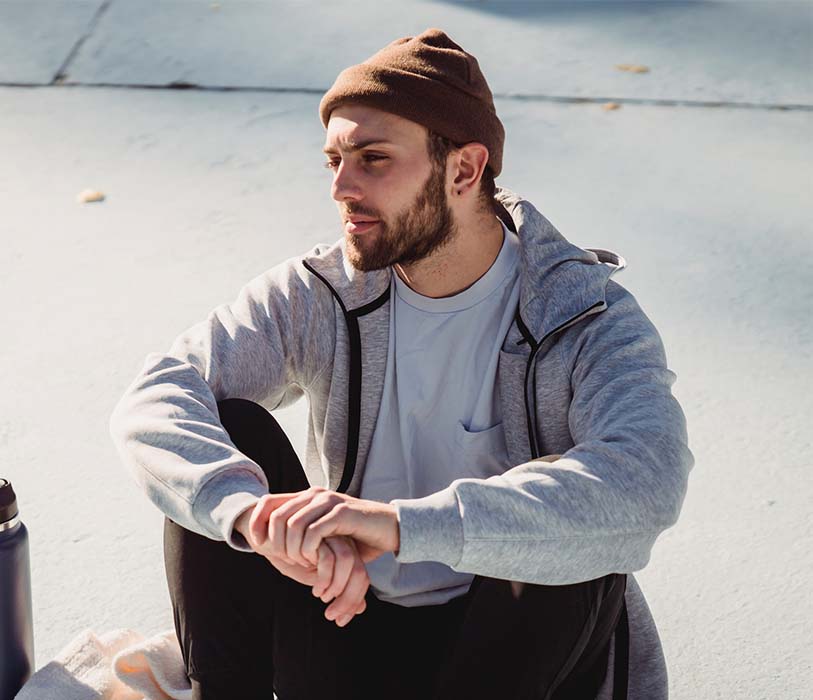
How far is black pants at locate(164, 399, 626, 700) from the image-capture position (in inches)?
74.7

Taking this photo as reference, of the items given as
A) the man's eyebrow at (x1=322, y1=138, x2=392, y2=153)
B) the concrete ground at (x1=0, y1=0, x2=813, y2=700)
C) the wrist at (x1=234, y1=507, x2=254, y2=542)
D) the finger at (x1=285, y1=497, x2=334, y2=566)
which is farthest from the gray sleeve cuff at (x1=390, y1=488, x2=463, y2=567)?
the concrete ground at (x1=0, y1=0, x2=813, y2=700)

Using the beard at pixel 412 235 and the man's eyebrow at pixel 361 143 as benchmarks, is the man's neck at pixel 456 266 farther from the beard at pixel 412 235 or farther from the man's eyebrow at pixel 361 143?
the man's eyebrow at pixel 361 143

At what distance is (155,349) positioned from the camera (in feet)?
11.6

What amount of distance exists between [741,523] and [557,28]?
3236 millimetres

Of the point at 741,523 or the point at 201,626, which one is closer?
the point at 201,626

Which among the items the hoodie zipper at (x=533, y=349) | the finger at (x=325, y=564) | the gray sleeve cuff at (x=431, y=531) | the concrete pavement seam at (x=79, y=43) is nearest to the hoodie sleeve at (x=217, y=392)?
the finger at (x=325, y=564)

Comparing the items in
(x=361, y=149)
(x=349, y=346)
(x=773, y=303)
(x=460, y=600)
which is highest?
(x=361, y=149)

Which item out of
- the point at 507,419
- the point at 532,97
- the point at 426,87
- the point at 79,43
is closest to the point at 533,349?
the point at 507,419

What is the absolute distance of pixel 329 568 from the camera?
1876 mm

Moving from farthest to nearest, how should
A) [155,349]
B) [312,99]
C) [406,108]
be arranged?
[312,99], [155,349], [406,108]

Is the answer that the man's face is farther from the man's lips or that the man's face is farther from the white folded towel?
the white folded towel

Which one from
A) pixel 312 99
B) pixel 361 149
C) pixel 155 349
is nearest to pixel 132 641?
pixel 361 149

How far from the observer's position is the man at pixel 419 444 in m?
1.88

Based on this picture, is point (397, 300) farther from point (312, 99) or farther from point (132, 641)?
point (312, 99)
